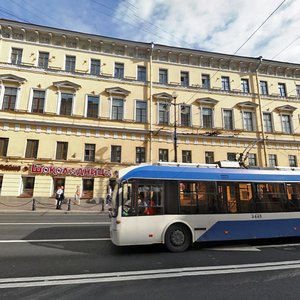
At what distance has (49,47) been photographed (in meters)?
23.8

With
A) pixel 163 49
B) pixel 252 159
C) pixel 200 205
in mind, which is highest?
pixel 163 49

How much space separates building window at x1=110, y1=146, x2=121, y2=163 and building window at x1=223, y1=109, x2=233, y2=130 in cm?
1302

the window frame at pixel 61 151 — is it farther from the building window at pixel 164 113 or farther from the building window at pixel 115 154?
the building window at pixel 164 113

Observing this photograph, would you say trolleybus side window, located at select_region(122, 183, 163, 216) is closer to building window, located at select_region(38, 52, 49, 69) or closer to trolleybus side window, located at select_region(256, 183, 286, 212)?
trolleybus side window, located at select_region(256, 183, 286, 212)

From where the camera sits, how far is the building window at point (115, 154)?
23172 millimetres

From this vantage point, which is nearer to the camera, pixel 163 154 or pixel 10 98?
pixel 10 98

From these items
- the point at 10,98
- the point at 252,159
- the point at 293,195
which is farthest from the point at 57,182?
the point at 252,159

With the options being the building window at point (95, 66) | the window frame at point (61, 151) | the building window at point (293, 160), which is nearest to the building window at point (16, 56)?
the building window at point (95, 66)

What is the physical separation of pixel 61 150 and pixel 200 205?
18.1 metres

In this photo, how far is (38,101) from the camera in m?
22.7

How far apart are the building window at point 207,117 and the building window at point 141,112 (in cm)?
689

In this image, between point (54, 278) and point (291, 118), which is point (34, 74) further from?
point (291, 118)

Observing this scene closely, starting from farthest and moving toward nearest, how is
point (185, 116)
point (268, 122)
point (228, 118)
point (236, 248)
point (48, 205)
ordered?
point (268, 122)
point (228, 118)
point (185, 116)
point (48, 205)
point (236, 248)

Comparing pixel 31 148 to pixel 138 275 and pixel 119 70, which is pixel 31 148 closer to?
pixel 119 70
